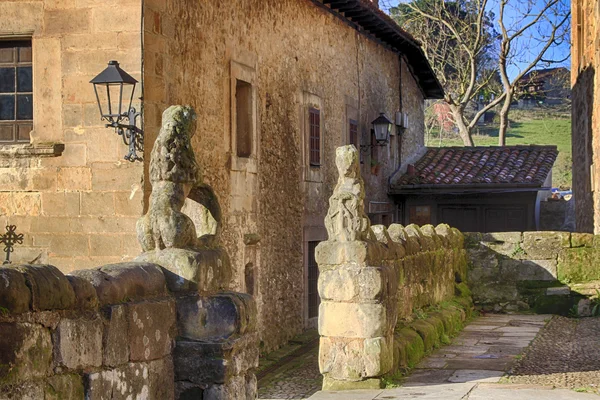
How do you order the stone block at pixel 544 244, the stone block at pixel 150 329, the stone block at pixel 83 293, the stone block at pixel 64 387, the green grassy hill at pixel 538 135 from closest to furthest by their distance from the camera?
the stone block at pixel 64 387, the stone block at pixel 83 293, the stone block at pixel 150 329, the stone block at pixel 544 244, the green grassy hill at pixel 538 135

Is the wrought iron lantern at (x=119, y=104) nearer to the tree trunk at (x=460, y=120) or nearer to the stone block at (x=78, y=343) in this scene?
the stone block at (x=78, y=343)

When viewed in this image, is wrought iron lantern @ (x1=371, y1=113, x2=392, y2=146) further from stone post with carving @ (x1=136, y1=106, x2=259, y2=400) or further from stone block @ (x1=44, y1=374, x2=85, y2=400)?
stone block @ (x1=44, y1=374, x2=85, y2=400)

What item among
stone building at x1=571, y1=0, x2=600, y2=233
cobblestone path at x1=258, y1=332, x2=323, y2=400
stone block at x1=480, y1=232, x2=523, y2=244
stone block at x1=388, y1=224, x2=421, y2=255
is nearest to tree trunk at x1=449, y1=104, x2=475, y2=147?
stone building at x1=571, y1=0, x2=600, y2=233

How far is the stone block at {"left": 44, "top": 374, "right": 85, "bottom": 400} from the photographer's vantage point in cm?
328

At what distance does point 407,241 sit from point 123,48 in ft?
11.4

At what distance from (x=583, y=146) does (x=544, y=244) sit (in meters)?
5.46

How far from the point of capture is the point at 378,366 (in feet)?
25.5

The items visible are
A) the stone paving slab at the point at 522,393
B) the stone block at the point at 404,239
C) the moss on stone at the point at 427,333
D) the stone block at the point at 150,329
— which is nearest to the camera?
the stone block at the point at 150,329

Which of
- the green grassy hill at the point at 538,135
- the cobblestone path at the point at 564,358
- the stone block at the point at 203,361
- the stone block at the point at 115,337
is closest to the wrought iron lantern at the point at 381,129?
the cobblestone path at the point at 564,358

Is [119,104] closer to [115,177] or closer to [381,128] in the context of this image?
[115,177]

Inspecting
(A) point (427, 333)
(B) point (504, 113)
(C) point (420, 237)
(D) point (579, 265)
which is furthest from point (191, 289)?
(B) point (504, 113)

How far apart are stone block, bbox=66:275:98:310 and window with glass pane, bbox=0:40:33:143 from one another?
20.8 ft

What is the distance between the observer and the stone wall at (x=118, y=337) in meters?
3.12

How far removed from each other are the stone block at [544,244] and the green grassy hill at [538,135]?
95.5 ft
